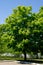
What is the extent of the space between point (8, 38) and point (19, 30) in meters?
2.49

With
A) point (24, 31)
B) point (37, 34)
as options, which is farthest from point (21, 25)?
point (37, 34)

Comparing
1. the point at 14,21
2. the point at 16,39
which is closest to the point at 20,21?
the point at 14,21

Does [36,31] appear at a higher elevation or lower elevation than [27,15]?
lower

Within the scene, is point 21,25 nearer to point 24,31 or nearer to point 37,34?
point 24,31

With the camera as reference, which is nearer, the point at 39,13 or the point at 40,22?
the point at 40,22

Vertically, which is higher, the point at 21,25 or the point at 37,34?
the point at 21,25

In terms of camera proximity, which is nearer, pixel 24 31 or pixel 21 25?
pixel 24 31

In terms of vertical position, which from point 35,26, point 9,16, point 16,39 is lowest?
point 16,39

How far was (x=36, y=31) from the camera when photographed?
32.3 meters

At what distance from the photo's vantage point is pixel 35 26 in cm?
3281

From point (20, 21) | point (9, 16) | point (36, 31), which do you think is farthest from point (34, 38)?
point (9, 16)

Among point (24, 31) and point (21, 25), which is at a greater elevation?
point (21, 25)

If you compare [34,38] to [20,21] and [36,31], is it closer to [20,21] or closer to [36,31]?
[36,31]

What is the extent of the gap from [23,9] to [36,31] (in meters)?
4.78
